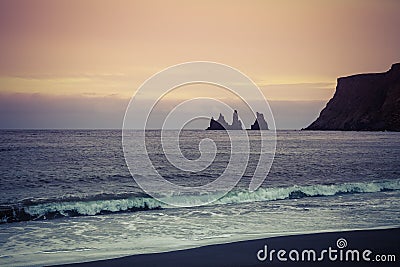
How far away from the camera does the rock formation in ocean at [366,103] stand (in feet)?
504

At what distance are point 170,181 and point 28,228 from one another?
14157 millimetres

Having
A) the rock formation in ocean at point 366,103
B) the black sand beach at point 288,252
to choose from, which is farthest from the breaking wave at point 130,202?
the rock formation in ocean at point 366,103

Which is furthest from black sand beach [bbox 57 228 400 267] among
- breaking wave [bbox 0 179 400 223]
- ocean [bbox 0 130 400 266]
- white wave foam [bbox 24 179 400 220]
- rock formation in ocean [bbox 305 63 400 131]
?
rock formation in ocean [bbox 305 63 400 131]

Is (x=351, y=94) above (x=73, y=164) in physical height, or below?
above

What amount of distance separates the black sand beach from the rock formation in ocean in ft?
502

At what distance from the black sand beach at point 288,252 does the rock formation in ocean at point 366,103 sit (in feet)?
502

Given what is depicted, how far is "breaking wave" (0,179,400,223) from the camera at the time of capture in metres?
16.9

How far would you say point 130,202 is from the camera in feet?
62.6

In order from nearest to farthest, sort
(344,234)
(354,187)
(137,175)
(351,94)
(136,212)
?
1. (344,234)
2. (136,212)
3. (354,187)
4. (137,175)
5. (351,94)

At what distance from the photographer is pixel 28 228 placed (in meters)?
13.8

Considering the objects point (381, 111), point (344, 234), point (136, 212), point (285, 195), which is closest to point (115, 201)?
point (136, 212)

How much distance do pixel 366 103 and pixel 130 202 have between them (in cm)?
16124

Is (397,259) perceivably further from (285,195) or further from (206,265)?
(285,195)

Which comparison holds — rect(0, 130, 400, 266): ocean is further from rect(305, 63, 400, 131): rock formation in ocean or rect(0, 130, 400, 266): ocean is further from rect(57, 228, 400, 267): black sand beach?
rect(305, 63, 400, 131): rock formation in ocean
